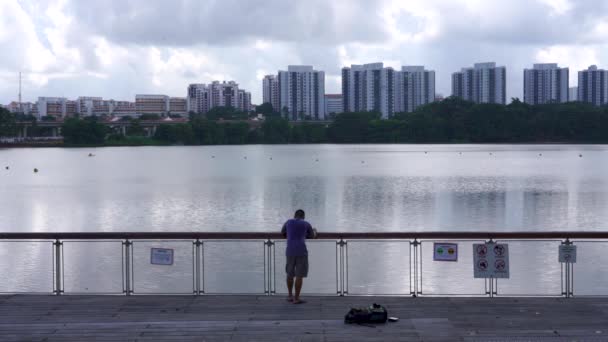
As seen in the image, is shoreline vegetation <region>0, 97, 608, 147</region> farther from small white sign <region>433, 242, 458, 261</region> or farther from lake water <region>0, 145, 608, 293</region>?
small white sign <region>433, 242, 458, 261</region>

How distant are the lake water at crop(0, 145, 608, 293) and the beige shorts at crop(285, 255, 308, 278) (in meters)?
1.28

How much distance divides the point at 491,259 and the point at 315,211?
3055 cm

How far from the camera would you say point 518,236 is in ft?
40.0

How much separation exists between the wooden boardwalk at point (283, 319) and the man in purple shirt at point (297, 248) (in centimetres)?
42

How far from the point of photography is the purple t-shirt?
12070mm

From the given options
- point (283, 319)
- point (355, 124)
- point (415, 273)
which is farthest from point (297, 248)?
point (355, 124)

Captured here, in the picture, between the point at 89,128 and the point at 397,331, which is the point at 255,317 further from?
the point at 89,128

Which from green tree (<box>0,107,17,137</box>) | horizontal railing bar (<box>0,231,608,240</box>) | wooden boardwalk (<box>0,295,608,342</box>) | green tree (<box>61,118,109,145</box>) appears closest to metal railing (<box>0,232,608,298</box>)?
horizontal railing bar (<box>0,231,608,240</box>)

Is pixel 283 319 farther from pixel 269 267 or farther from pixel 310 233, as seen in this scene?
pixel 269 267

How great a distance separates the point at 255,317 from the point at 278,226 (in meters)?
25.1

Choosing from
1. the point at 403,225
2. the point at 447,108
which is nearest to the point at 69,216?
the point at 403,225

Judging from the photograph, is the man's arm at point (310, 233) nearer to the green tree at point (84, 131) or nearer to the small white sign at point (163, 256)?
the small white sign at point (163, 256)

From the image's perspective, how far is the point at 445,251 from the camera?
12.6 meters

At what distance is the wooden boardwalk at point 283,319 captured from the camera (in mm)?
9922
